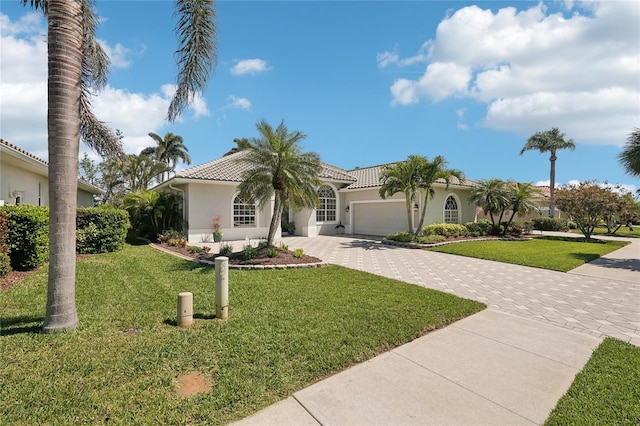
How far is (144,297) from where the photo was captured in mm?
6836

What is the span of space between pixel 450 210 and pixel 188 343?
74.7 feet

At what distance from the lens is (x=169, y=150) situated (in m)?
38.6

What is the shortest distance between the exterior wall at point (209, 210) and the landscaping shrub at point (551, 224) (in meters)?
28.9

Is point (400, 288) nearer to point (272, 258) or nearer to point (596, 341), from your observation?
point (596, 341)

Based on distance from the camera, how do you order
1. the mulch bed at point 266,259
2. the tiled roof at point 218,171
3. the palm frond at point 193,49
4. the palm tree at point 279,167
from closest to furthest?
1. the palm frond at point 193,49
2. the mulch bed at point 266,259
3. the palm tree at point 279,167
4. the tiled roof at point 218,171

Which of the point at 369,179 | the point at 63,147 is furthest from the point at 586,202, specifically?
the point at 63,147

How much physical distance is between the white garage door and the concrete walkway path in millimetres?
12831

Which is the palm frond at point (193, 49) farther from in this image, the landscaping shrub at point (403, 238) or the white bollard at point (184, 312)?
the landscaping shrub at point (403, 238)

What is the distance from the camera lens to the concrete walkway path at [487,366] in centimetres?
319

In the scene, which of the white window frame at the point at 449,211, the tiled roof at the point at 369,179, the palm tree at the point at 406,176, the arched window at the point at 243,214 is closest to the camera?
the palm tree at the point at 406,176

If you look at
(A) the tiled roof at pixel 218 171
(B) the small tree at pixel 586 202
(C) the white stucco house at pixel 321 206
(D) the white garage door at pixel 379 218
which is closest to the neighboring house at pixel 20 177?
(C) the white stucco house at pixel 321 206

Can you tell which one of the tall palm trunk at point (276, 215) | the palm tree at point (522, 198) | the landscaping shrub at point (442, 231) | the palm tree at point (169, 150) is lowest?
the landscaping shrub at point (442, 231)

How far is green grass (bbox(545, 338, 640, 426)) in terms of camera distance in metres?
3.13

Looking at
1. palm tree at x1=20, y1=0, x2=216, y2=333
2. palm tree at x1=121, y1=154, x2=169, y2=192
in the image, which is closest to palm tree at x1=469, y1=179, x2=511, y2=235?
palm tree at x1=20, y1=0, x2=216, y2=333
